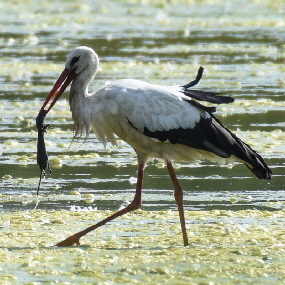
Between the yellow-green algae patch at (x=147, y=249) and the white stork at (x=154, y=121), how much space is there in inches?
10.3

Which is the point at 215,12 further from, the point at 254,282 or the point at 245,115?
the point at 254,282

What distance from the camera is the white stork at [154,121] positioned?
8203 mm

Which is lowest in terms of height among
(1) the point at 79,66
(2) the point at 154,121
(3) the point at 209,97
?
(2) the point at 154,121

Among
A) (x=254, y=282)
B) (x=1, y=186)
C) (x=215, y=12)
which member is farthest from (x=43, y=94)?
(x=215, y=12)

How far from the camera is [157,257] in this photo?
7434mm

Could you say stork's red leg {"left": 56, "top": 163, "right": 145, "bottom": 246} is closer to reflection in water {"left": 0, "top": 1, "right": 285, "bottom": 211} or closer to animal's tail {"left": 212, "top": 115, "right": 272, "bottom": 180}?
reflection in water {"left": 0, "top": 1, "right": 285, "bottom": 211}

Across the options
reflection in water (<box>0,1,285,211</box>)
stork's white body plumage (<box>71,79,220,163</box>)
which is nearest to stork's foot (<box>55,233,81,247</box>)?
stork's white body plumage (<box>71,79,220,163</box>)

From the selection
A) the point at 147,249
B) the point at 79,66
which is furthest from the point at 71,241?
the point at 79,66

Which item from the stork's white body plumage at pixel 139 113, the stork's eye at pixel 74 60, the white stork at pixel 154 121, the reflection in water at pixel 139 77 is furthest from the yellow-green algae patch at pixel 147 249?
the stork's eye at pixel 74 60

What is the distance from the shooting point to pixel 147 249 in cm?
773

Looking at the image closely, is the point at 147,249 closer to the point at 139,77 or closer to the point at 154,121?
the point at 154,121

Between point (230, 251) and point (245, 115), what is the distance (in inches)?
252

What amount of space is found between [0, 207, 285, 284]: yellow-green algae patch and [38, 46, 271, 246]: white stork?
26 cm

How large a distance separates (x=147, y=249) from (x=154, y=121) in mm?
1167
